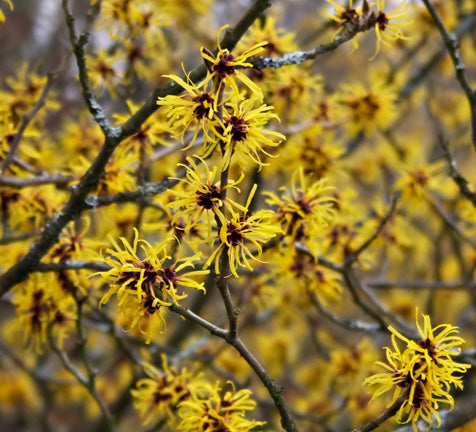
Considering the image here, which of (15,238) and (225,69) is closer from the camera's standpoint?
(225,69)

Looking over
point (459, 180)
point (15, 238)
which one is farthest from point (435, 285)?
point (15, 238)

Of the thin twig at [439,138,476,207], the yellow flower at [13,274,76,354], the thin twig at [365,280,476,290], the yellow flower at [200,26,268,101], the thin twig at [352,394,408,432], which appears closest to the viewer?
the yellow flower at [200,26,268,101]

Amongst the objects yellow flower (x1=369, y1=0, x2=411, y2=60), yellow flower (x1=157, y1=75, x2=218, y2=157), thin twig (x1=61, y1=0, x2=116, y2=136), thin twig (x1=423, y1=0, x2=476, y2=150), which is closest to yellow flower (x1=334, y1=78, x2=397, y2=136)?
thin twig (x1=423, y1=0, x2=476, y2=150)

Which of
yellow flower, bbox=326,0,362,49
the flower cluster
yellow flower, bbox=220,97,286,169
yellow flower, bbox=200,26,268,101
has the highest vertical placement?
yellow flower, bbox=326,0,362,49

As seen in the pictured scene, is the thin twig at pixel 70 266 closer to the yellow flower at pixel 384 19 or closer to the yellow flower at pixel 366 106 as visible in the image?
the yellow flower at pixel 384 19


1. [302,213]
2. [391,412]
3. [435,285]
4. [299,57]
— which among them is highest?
[299,57]

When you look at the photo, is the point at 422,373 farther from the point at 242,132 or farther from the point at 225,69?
the point at 225,69

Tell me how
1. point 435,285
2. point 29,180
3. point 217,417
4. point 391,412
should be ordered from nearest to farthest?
1. point 391,412
2. point 217,417
3. point 29,180
4. point 435,285

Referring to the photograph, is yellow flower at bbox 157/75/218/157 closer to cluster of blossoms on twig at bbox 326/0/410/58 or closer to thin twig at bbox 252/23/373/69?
thin twig at bbox 252/23/373/69

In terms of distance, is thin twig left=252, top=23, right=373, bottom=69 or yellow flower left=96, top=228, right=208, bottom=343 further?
thin twig left=252, top=23, right=373, bottom=69

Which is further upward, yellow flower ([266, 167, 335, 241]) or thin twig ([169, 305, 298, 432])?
yellow flower ([266, 167, 335, 241])

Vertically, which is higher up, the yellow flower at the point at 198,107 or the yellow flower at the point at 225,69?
the yellow flower at the point at 225,69

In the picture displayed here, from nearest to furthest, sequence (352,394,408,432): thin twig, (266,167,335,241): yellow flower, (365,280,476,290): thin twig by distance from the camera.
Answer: (352,394,408,432): thin twig → (266,167,335,241): yellow flower → (365,280,476,290): thin twig

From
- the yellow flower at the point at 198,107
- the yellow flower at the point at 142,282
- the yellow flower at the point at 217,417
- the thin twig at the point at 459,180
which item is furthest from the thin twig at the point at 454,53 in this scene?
the yellow flower at the point at 217,417
